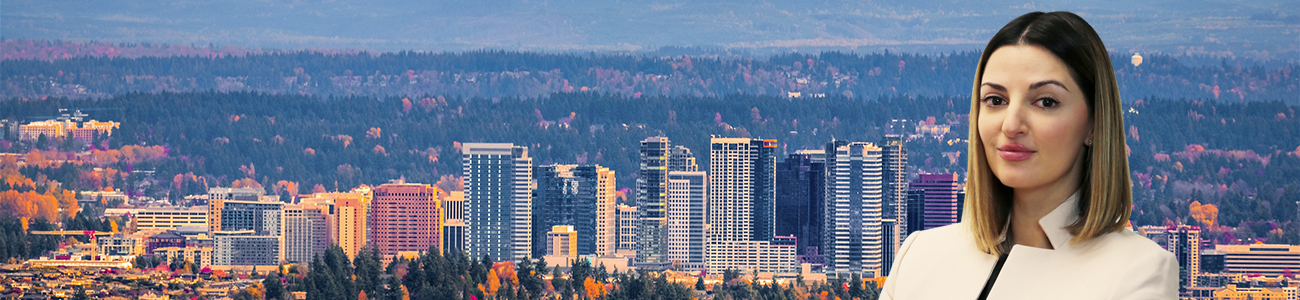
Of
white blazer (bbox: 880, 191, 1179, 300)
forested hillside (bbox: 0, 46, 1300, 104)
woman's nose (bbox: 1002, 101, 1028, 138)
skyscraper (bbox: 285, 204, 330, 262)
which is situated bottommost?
skyscraper (bbox: 285, 204, 330, 262)

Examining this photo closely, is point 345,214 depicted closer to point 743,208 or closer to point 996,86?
point 743,208

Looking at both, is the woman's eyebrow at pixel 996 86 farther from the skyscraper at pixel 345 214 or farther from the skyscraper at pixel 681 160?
the skyscraper at pixel 681 160

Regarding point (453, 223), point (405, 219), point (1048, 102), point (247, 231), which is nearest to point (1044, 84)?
point (1048, 102)

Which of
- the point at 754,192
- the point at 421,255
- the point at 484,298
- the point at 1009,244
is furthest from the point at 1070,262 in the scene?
the point at 754,192

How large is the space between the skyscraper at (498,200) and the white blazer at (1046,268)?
26.7 metres

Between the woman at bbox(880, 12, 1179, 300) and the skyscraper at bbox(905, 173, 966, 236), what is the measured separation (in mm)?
24940

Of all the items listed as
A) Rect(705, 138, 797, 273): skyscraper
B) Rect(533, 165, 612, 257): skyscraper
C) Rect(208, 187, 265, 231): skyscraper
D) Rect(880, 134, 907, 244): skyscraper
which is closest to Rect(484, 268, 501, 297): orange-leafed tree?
Rect(533, 165, 612, 257): skyscraper

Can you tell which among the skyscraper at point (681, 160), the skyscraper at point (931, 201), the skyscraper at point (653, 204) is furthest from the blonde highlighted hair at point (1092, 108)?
the skyscraper at point (681, 160)

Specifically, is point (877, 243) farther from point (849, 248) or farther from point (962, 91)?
point (962, 91)

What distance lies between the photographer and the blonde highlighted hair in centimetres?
59

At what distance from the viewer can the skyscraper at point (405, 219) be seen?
27.3 m

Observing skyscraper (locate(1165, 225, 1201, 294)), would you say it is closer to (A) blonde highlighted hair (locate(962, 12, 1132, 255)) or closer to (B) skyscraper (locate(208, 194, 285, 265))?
(B) skyscraper (locate(208, 194, 285, 265))

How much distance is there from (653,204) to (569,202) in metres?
1.70

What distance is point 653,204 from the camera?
2881cm
